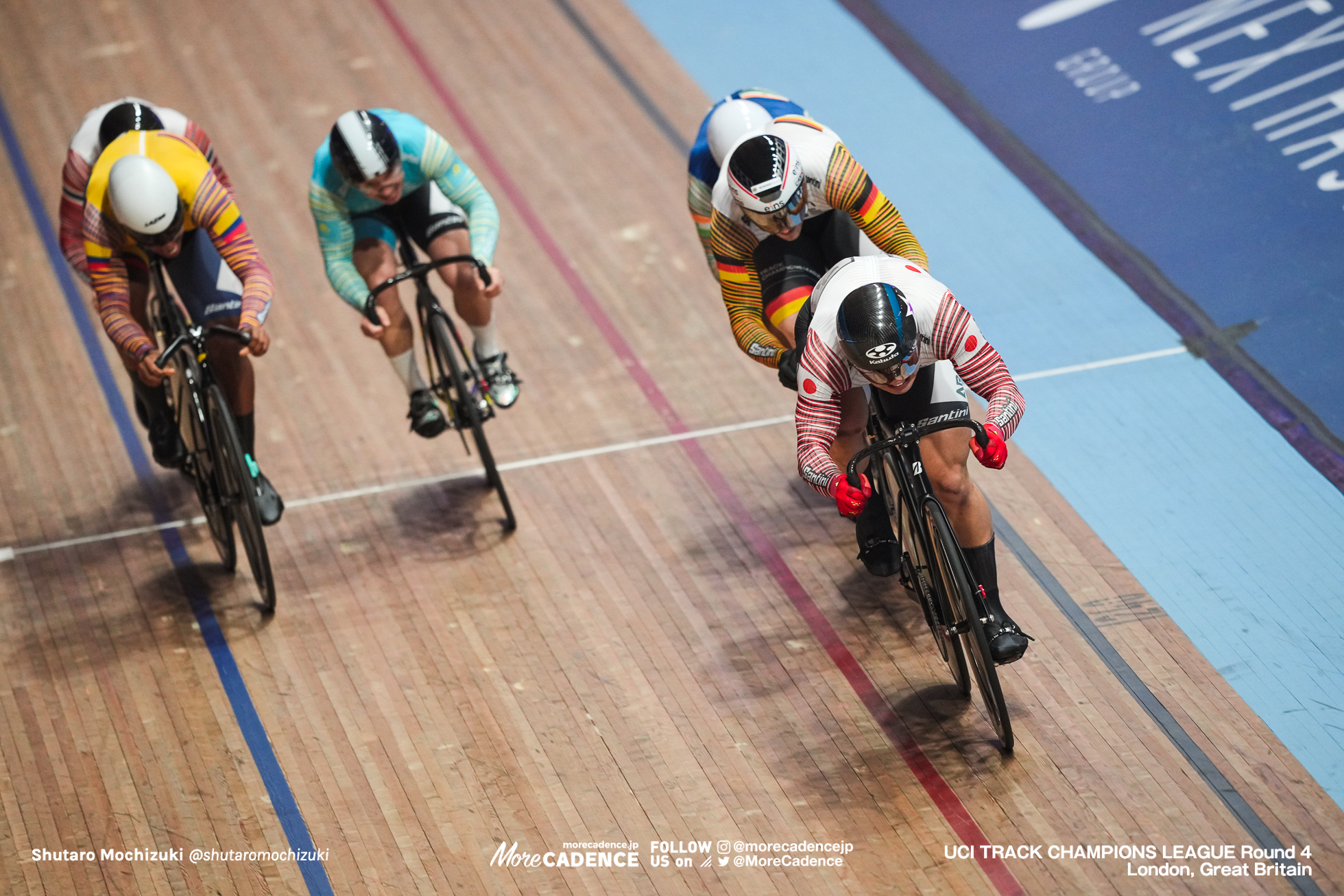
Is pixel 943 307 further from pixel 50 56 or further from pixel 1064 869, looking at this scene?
pixel 50 56

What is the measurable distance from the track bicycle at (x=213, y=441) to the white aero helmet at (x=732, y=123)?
1497 millimetres

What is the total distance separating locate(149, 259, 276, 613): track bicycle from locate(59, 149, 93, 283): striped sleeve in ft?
0.89

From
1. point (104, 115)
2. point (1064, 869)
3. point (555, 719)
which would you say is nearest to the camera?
point (1064, 869)

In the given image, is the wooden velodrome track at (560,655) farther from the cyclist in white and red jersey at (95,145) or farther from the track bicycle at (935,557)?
the cyclist in white and red jersey at (95,145)

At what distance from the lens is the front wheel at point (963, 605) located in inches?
120

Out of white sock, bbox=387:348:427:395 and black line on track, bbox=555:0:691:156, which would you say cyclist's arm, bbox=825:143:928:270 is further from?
black line on track, bbox=555:0:691:156

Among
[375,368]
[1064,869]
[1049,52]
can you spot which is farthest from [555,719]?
A: [1049,52]

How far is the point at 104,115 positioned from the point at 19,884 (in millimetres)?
2305

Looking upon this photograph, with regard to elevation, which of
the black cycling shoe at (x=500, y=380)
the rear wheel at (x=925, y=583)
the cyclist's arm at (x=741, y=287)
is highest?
the cyclist's arm at (x=741, y=287)

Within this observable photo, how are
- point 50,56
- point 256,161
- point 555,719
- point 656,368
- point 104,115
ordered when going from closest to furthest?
point 555,719
point 104,115
point 656,368
point 256,161
point 50,56

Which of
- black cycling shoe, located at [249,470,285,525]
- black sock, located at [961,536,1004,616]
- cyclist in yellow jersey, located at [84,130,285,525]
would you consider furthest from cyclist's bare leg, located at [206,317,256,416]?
black sock, located at [961,536,1004,616]

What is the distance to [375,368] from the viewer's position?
5012 mm

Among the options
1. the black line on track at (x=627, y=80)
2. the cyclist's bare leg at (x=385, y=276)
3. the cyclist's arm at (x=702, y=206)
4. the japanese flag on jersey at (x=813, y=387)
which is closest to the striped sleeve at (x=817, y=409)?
the japanese flag on jersey at (x=813, y=387)

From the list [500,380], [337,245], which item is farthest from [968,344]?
[337,245]
